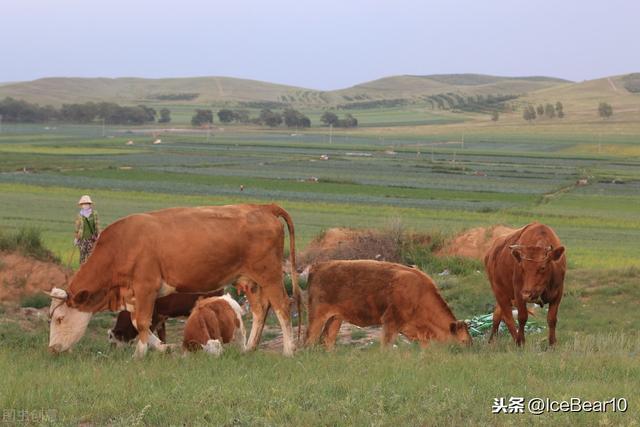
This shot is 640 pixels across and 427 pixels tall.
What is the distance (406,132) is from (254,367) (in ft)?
529

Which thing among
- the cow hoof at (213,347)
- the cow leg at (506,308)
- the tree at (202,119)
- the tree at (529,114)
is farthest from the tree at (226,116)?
the cow hoof at (213,347)

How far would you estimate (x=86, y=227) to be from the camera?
16.6m

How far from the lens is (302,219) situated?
124 ft

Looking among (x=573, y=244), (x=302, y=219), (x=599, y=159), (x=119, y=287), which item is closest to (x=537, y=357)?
(x=119, y=287)

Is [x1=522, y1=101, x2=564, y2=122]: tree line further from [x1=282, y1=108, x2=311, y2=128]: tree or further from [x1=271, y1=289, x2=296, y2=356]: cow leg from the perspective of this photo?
[x1=271, y1=289, x2=296, y2=356]: cow leg

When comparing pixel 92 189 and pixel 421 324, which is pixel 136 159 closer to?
pixel 92 189

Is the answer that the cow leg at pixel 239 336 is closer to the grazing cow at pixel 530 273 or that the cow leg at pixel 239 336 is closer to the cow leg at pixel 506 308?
the grazing cow at pixel 530 273

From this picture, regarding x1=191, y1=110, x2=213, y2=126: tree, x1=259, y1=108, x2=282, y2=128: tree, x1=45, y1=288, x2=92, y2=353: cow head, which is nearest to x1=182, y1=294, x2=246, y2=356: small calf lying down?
x1=45, y1=288, x2=92, y2=353: cow head

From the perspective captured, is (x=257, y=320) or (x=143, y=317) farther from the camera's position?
(x=257, y=320)

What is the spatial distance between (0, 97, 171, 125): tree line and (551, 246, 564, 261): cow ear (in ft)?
546

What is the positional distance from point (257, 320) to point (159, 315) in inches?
67.7

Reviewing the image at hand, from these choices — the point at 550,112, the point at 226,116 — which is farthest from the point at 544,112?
the point at 226,116

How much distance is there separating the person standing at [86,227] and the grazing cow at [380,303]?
232 inches

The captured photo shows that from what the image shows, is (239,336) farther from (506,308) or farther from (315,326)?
(506,308)
